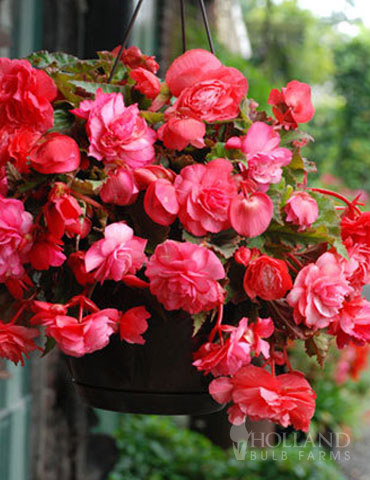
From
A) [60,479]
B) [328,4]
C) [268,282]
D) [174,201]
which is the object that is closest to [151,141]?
[174,201]

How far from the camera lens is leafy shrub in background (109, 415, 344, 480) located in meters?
3.30

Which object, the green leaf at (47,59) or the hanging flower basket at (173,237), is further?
the green leaf at (47,59)

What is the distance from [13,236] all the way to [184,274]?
0.19 meters

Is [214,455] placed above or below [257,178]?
below

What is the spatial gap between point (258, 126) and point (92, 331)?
294 millimetres

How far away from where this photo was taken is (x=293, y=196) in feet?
2.35

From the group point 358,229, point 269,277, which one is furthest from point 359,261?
point 269,277

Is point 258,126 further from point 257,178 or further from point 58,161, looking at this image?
point 58,161

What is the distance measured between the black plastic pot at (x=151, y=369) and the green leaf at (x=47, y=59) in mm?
312

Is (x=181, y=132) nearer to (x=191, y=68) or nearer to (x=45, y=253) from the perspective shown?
(x=191, y=68)

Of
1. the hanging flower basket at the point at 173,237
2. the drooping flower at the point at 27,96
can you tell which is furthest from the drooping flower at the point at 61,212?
the drooping flower at the point at 27,96

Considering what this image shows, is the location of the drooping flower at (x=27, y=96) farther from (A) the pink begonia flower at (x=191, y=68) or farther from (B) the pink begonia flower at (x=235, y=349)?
(B) the pink begonia flower at (x=235, y=349)

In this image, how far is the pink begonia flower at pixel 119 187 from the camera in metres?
0.68

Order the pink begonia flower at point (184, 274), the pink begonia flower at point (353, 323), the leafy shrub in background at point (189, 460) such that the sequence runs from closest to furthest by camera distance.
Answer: the pink begonia flower at point (184, 274) < the pink begonia flower at point (353, 323) < the leafy shrub in background at point (189, 460)
